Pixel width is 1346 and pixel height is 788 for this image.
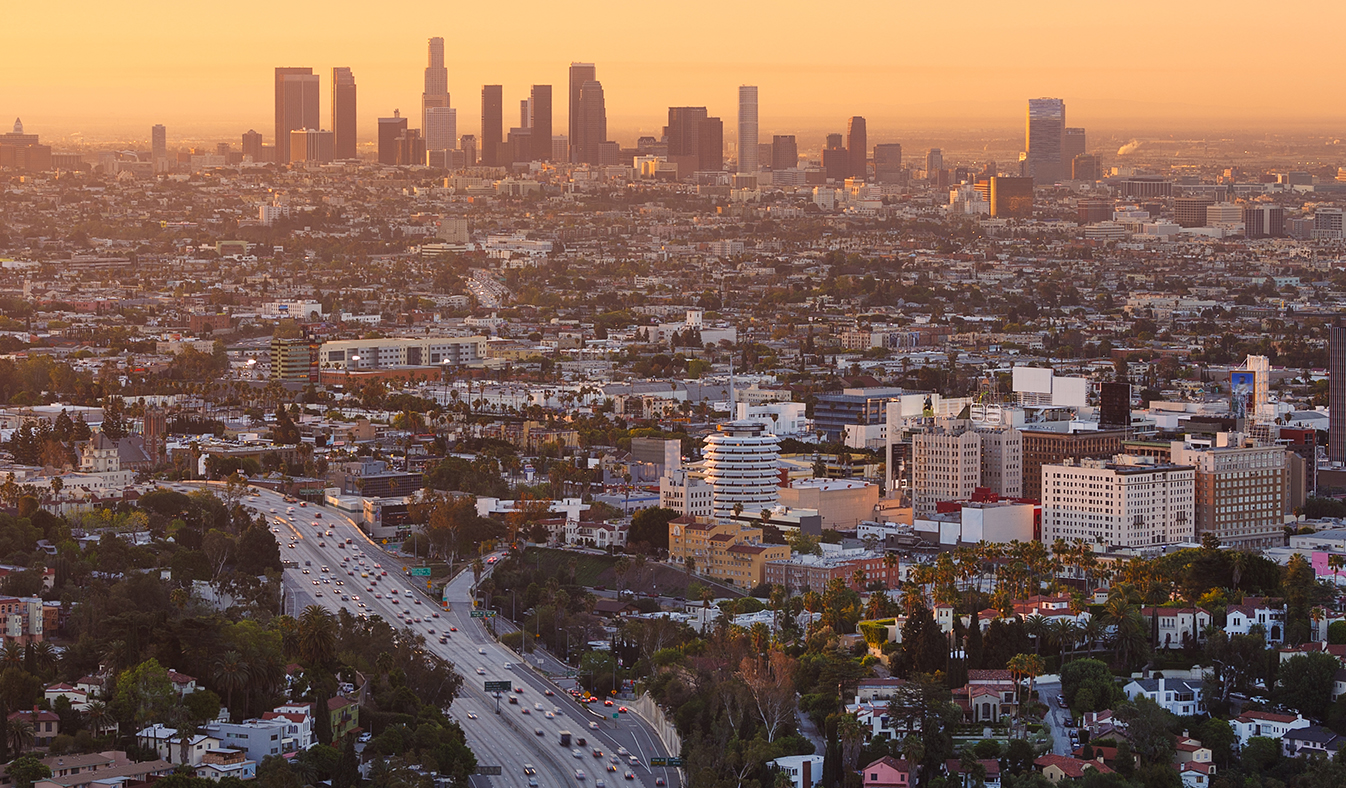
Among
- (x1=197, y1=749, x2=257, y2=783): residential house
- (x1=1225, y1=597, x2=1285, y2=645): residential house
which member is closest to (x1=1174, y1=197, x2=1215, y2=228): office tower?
(x1=1225, y1=597, x2=1285, y2=645): residential house

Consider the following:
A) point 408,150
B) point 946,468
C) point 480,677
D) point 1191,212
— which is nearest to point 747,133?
point 408,150

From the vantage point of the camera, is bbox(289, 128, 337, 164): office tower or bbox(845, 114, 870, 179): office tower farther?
bbox(845, 114, 870, 179): office tower

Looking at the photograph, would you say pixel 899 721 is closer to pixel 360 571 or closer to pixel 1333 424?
pixel 360 571

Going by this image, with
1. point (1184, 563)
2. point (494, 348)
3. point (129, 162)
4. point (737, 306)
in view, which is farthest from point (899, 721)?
point (129, 162)

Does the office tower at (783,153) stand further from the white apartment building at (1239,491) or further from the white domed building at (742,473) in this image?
the white apartment building at (1239,491)

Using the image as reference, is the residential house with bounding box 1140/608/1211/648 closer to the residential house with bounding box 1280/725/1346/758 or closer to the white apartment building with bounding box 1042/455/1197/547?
the residential house with bounding box 1280/725/1346/758

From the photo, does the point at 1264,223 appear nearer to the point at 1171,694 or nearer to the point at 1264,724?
the point at 1171,694

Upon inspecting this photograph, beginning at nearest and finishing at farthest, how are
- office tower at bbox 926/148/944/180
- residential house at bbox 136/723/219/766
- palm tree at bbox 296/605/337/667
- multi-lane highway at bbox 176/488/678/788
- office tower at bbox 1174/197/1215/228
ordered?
residential house at bbox 136/723/219/766 → multi-lane highway at bbox 176/488/678/788 → palm tree at bbox 296/605/337/667 → office tower at bbox 1174/197/1215/228 → office tower at bbox 926/148/944/180
